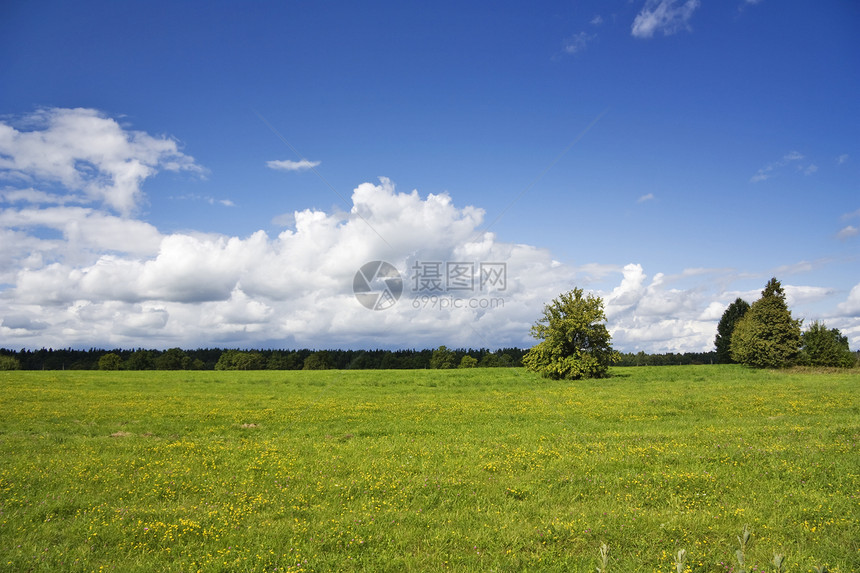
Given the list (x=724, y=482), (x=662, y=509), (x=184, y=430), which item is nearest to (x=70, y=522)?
(x=184, y=430)

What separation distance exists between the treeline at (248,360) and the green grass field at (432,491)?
9009cm

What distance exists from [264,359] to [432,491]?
13369 cm

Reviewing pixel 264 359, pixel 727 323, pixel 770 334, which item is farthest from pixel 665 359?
pixel 264 359

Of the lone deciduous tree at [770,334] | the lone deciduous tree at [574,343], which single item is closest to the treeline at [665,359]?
the lone deciduous tree at [770,334]

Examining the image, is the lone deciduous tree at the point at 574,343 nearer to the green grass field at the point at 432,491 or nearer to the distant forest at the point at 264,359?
the green grass field at the point at 432,491

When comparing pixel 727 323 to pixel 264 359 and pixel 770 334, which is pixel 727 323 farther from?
pixel 264 359

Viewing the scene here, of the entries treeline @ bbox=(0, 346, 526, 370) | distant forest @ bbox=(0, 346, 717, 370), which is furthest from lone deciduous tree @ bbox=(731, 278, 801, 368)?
treeline @ bbox=(0, 346, 526, 370)

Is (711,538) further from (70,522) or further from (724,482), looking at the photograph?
(70,522)

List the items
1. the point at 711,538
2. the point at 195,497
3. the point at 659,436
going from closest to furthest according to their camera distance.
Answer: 1. the point at 711,538
2. the point at 195,497
3. the point at 659,436

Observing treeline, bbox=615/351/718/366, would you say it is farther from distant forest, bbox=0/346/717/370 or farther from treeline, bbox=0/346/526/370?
treeline, bbox=0/346/526/370

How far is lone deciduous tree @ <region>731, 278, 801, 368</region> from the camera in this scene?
59.6m

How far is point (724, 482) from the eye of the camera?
Answer: 1137cm

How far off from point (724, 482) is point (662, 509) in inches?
108

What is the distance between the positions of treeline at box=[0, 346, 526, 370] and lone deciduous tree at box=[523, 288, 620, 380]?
6042cm
